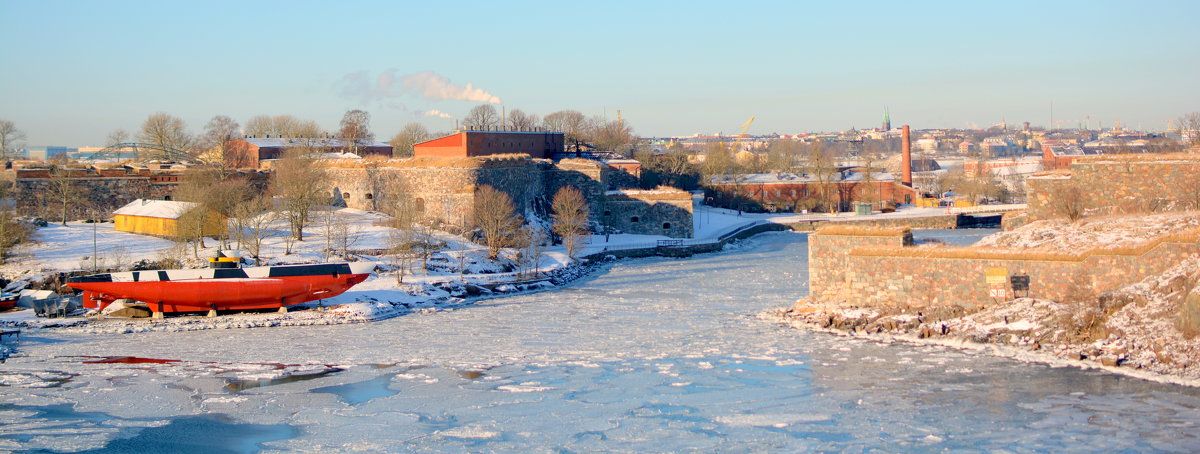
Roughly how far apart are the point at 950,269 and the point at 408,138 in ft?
132

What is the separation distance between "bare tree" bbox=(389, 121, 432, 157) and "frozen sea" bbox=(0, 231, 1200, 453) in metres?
31.3

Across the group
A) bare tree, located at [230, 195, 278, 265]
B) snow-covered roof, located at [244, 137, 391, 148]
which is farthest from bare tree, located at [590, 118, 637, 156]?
bare tree, located at [230, 195, 278, 265]

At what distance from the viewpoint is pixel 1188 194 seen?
779 inches

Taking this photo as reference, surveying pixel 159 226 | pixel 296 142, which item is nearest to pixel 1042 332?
pixel 159 226

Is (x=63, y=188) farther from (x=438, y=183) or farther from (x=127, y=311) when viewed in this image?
(x=127, y=311)

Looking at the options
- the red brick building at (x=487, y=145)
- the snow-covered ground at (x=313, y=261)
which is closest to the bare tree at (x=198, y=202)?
the snow-covered ground at (x=313, y=261)

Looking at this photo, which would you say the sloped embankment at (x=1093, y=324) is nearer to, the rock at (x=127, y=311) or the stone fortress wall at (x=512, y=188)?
the rock at (x=127, y=311)

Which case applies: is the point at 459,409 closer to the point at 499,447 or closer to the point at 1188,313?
the point at 499,447

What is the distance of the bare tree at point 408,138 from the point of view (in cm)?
4853

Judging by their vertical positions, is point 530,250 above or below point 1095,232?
below

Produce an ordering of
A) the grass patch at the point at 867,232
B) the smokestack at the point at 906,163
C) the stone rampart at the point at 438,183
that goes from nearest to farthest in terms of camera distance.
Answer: the grass patch at the point at 867,232, the stone rampart at the point at 438,183, the smokestack at the point at 906,163

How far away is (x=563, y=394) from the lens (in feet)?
40.3

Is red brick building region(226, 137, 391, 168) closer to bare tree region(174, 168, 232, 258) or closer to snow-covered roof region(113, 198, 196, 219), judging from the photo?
bare tree region(174, 168, 232, 258)

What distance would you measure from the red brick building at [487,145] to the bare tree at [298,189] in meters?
5.08
